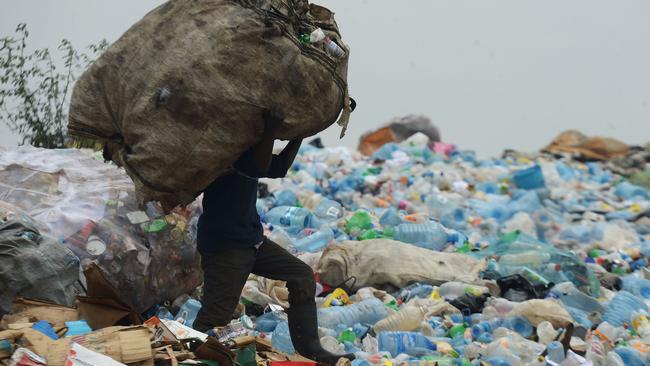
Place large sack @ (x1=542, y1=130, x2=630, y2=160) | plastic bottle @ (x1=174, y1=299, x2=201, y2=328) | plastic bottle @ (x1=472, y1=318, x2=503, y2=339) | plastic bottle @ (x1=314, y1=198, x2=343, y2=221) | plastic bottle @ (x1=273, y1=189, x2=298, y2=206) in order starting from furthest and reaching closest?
large sack @ (x1=542, y1=130, x2=630, y2=160)
plastic bottle @ (x1=273, y1=189, x2=298, y2=206)
plastic bottle @ (x1=314, y1=198, x2=343, y2=221)
plastic bottle @ (x1=472, y1=318, x2=503, y2=339)
plastic bottle @ (x1=174, y1=299, x2=201, y2=328)

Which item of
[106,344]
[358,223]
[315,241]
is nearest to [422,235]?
[358,223]

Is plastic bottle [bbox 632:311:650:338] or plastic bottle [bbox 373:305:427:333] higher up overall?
plastic bottle [bbox 373:305:427:333]

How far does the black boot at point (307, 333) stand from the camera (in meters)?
3.77

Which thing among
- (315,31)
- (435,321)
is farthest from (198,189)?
(435,321)

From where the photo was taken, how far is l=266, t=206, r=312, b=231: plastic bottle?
658 cm

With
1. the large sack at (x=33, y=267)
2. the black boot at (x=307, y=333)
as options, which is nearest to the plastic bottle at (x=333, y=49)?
the black boot at (x=307, y=333)

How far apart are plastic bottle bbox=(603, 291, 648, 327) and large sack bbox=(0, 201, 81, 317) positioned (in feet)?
10.2

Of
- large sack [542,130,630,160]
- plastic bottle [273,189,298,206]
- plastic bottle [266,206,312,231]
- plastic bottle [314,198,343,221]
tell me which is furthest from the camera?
large sack [542,130,630,160]

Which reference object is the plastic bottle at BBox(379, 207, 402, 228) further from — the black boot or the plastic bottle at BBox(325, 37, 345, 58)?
the plastic bottle at BBox(325, 37, 345, 58)

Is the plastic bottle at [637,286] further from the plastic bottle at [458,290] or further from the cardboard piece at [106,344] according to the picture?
the cardboard piece at [106,344]

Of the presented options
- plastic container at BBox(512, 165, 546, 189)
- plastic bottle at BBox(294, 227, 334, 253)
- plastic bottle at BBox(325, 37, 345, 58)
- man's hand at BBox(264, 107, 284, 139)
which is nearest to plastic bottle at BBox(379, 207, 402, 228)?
plastic bottle at BBox(294, 227, 334, 253)

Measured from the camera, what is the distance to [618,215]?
9305 mm

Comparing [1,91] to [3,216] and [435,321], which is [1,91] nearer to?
[3,216]

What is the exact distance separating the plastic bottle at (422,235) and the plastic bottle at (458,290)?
1.10 m
